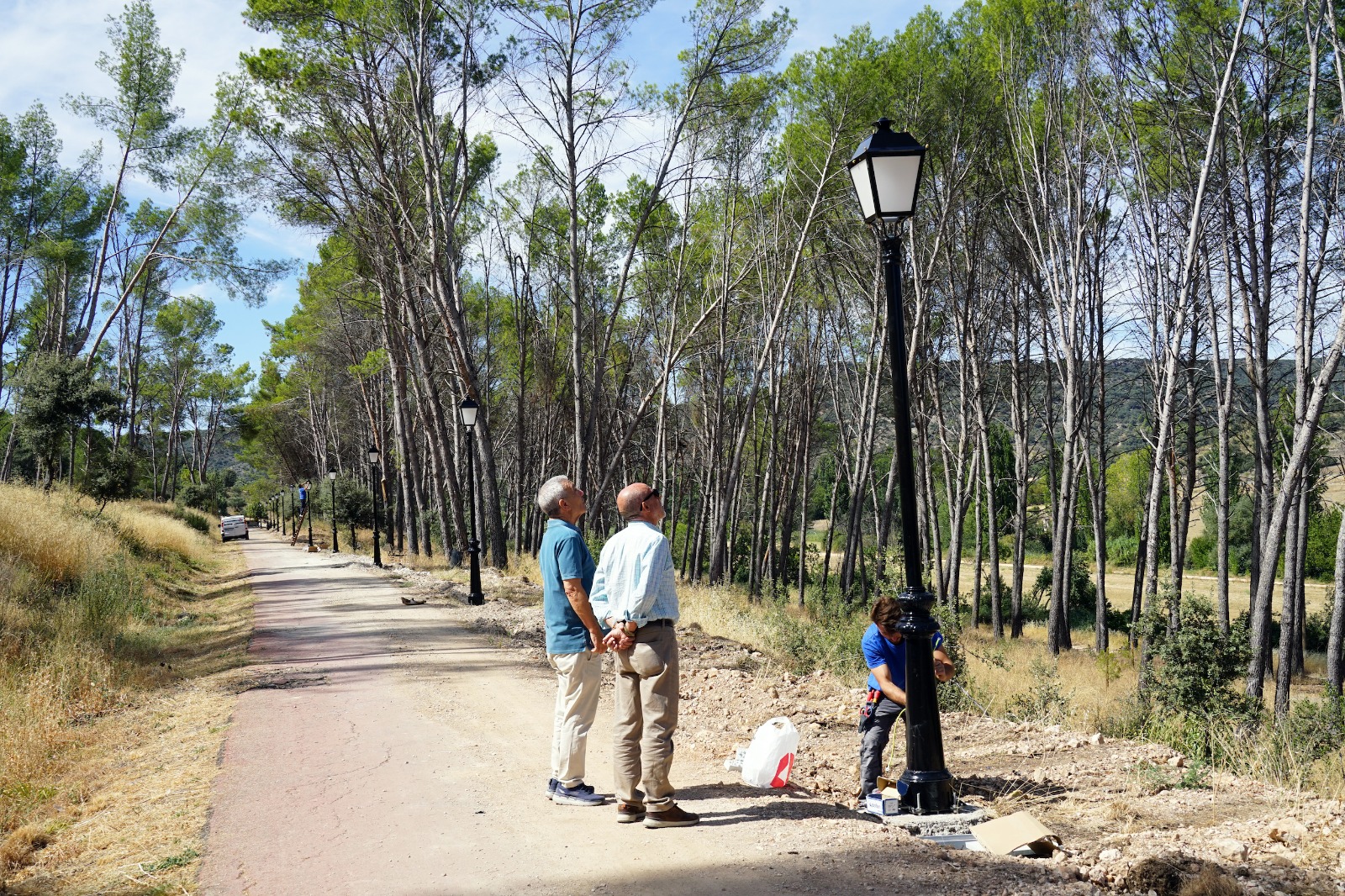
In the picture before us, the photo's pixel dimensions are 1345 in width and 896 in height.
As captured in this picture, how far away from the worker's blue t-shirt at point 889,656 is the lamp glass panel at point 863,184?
2473 mm

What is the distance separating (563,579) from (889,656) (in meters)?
2.01

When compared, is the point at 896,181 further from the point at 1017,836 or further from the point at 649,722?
the point at 1017,836

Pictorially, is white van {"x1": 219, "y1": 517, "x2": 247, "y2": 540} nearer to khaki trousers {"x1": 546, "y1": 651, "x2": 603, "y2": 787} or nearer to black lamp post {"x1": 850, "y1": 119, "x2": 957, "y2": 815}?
khaki trousers {"x1": 546, "y1": 651, "x2": 603, "y2": 787}

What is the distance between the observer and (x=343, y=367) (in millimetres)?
39594

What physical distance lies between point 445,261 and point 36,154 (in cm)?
1562

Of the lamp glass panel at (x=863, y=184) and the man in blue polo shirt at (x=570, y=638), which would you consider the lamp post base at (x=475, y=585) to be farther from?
the lamp glass panel at (x=863, y=184)

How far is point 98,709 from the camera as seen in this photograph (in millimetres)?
7902

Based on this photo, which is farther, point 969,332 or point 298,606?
point 969,332

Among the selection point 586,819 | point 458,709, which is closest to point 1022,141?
point 458,709

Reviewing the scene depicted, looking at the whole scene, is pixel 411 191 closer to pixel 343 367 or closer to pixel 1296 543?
pixel 343 367

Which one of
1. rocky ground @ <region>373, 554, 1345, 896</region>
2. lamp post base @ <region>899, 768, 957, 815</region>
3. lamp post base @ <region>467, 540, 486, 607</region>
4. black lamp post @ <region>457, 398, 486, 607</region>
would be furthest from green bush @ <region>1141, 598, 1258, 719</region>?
lamp post base @ <region>467, 540, 486, 607</region>

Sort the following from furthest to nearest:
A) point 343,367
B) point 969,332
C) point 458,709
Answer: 1. point 343,367
2. point 969,332
3. point 458,709

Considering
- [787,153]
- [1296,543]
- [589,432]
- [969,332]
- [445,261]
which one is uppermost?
[787,153]

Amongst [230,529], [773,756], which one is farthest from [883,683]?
[230,529]
